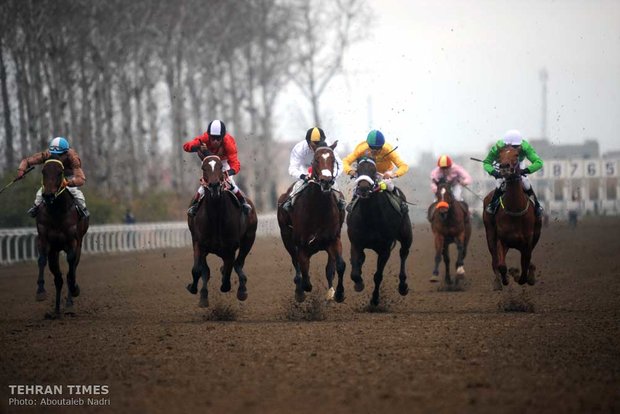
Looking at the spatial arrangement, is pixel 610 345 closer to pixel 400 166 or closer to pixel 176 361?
pixel 176 361

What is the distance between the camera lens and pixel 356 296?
19250 mm

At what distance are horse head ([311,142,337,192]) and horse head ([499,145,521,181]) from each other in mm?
2555

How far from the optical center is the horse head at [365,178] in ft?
49.5

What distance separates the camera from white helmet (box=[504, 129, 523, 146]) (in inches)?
638

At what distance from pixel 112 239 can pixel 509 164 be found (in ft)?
82.5

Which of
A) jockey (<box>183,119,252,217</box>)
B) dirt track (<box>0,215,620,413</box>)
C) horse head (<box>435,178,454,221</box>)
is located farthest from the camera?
horse head (<box>435,178,454,221</box>)

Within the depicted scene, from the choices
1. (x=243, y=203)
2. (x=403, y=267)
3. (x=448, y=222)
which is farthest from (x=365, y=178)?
(x=448, y=222)

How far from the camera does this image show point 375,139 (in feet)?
53.3

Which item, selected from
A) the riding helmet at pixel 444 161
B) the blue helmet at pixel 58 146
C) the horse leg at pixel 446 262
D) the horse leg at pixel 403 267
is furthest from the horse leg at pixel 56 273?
the riding helmet at pixel 444 161

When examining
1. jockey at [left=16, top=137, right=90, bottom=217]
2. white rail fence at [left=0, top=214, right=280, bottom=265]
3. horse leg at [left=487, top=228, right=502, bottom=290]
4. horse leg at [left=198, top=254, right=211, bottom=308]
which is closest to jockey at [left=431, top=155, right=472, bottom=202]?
horse leg at [left=487, top=228, right=502, bottom=290]

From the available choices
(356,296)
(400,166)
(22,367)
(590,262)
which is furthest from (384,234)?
(590,262)

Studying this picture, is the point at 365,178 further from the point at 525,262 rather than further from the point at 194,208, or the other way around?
the point at 525,262

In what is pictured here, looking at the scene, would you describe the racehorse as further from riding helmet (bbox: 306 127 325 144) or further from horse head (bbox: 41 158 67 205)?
horse head (bbox: 41 158 67 205)

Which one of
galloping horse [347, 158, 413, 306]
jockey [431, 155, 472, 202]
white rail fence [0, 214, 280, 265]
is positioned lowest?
white rail fence [0, 214, 280, 265]
